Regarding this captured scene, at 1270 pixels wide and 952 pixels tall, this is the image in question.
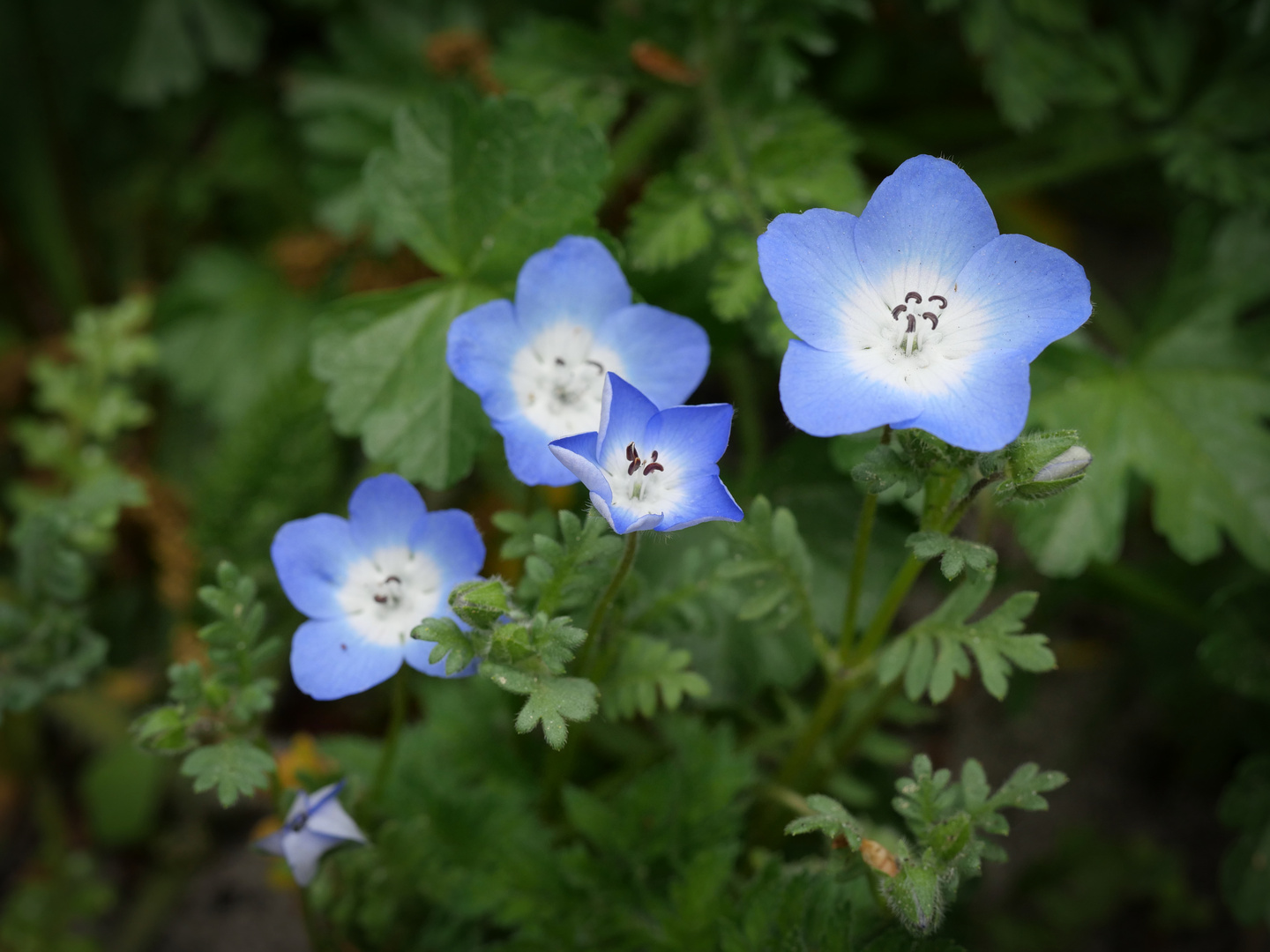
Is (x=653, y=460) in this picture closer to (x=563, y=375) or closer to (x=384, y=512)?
(x=563, y=375)

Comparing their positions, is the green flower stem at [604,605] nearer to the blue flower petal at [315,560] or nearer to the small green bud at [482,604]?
the small green bud at [482,604]

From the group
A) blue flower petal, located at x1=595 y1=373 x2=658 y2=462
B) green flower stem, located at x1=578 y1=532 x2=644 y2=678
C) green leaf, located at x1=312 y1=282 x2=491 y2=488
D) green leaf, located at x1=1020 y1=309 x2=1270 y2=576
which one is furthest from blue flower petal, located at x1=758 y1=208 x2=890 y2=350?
green leaf, located at x1=1020 y1=309 x2=1270 y2=576

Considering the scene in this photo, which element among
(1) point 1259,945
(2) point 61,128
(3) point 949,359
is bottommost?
(1) point 1259,945

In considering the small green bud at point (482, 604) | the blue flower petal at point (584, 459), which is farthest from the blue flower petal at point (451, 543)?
the blue flower petal at point (584, 459)

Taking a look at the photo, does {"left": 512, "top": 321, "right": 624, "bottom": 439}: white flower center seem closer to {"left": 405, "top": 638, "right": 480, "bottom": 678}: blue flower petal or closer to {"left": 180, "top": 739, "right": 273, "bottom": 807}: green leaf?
{"left": 405, "top": 638, "right": 480, "bottom": 678}: blue flower petal

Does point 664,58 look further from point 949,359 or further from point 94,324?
point 94,324

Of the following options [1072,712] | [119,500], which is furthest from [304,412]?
[1072,712]
